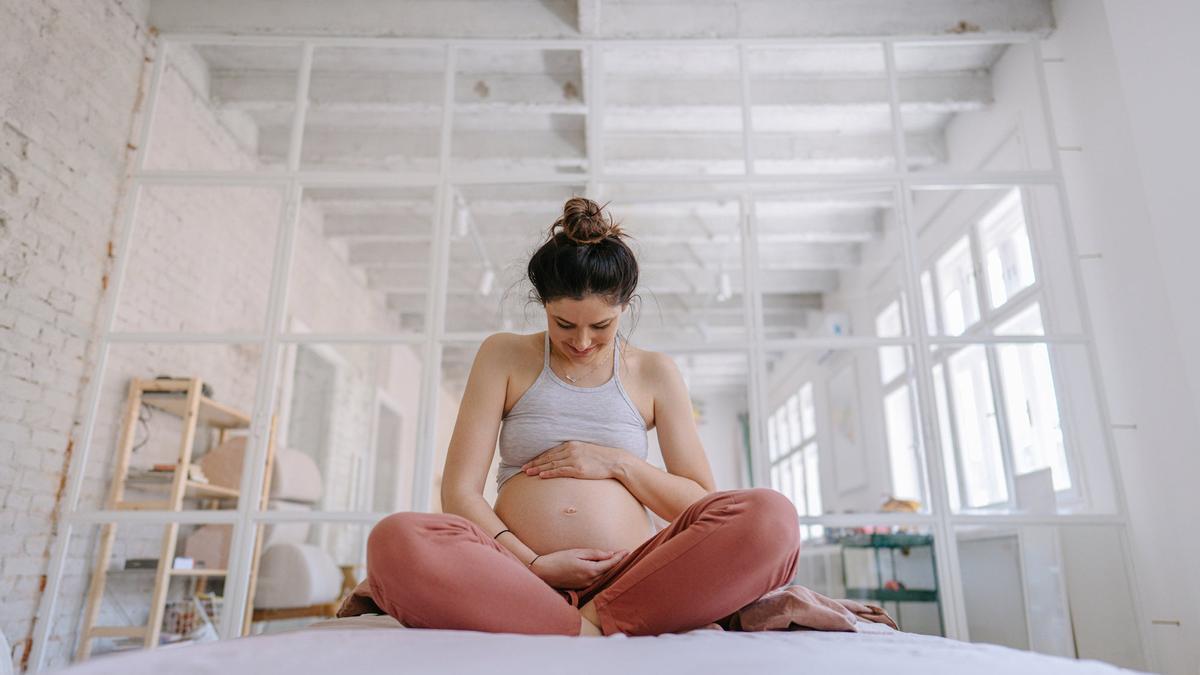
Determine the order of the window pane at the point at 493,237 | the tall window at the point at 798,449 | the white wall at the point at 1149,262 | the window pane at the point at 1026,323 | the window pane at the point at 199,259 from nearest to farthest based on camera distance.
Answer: the white wall at the point at 1149,262 < the window pane at the point at 1026,323 < the window pane at the point at 199,259 < the window pane at the point at 493,237 < the tall window at the point at 798,449

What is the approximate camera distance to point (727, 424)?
431 inches

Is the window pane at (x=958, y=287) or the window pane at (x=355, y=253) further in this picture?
the window pane at (x=355, y=253)

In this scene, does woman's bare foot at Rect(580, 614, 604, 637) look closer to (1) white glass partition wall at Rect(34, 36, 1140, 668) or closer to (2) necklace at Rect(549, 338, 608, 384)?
(2) necklace at Rect(549, 338, 608, 384)

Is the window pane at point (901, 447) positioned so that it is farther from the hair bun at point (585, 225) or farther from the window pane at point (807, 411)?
the hair bun at point (585, 225)

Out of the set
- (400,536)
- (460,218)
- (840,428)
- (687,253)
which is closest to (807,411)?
(840,428)

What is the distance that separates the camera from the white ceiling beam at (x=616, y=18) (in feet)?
11.7

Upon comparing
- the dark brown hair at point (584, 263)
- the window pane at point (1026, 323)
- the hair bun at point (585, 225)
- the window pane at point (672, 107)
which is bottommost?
the dark brown hair at point (584, 263)

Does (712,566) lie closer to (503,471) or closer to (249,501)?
(503,471)

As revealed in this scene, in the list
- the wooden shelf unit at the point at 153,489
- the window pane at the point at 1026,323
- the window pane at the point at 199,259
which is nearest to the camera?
the wooden shelf unit at the point at 153,489

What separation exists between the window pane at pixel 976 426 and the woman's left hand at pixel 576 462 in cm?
303

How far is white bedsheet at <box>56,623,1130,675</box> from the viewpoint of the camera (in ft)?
2.86

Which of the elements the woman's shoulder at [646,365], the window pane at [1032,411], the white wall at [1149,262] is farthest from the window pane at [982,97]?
the woman's shoulder at [646,365]

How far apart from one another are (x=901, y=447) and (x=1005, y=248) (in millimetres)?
2398

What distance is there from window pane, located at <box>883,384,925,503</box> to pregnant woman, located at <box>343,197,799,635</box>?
181 inches
